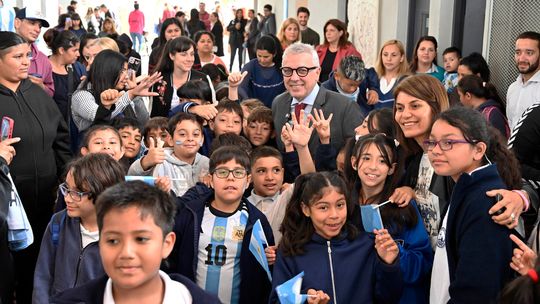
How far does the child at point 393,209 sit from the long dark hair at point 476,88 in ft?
10.7

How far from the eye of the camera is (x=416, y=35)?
1106cm

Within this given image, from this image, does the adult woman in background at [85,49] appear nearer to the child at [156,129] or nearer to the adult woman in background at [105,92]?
the adult woman in background at [105,92]

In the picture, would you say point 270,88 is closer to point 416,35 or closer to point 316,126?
point 316,126

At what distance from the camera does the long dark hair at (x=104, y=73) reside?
223 inches

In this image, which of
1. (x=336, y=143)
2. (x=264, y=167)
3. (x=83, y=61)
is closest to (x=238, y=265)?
(x=264, y=167)

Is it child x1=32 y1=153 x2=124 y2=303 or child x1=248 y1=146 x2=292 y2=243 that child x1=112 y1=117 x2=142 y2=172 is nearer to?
child x1=248 y1=146 x2=292 y2=243

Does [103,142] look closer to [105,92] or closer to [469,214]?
[105,92]

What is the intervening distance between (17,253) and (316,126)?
233 cm

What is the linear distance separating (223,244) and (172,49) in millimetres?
2955

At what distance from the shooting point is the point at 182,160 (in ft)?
15.9

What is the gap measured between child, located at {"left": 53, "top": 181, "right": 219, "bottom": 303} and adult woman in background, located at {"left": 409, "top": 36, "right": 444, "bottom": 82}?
662 centimetres

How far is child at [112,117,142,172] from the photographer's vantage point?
18.0ft

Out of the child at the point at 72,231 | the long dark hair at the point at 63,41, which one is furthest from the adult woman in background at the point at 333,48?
the child at the point at 72,231

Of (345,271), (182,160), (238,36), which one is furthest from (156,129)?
(238,36)
